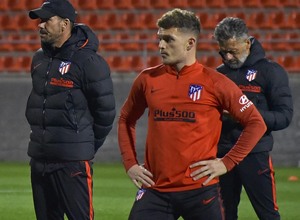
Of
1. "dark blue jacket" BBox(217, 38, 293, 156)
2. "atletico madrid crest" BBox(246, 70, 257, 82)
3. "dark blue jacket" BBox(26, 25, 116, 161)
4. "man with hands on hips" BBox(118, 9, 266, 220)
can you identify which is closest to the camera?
"man with hands on hips" BBox(118, 9, 266, 220)

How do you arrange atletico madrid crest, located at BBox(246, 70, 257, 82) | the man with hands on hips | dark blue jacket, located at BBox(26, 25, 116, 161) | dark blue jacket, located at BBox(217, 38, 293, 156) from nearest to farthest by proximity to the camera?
1. the man with hands on hips
2. dark blue jacket, located at BBox(26, 25, 116, 161)
3. dark blue jacket, located at BBox(217, 38, 293, 156)
4. atletico madrid crest, located at BBox(246, 70, 257, 82)

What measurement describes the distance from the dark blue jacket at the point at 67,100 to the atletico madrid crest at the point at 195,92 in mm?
1229

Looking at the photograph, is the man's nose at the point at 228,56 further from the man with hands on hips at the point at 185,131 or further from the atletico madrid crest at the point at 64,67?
the man with hands on hips at the point at 185,131

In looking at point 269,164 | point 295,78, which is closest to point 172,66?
point 269,164

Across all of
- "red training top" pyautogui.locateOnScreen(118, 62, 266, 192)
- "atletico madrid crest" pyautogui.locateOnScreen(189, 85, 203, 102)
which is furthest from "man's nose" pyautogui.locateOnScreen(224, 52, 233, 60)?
"atletico madrid crest" pyautogui.locateOnScreen(189, 85, 203, 102)

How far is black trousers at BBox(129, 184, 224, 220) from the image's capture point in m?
5.03

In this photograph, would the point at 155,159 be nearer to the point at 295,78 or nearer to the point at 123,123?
the point at 123,123

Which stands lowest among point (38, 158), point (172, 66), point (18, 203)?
point (18, 203)

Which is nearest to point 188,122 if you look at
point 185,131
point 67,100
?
point 185,131

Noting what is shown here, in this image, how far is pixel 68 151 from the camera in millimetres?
6082

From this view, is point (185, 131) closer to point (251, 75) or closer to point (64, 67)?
point (64, 67)

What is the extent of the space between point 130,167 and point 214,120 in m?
0.55

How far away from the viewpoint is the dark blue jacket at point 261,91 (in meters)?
6.68

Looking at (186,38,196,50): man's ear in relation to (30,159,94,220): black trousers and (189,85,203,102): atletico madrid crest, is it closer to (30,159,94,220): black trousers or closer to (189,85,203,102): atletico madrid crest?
(189,85,203,102): atletico madrid crest
